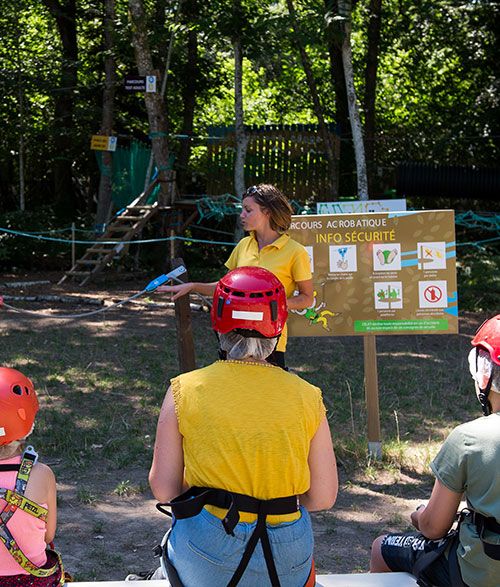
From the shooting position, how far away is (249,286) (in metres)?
2.63

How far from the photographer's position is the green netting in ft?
57.6

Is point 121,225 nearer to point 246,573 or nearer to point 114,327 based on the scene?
point 114,327

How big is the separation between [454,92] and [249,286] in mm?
18955

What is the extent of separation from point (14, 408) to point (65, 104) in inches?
692

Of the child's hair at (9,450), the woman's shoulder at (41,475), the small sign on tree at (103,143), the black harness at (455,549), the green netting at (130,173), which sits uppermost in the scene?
the small sign on tree at (103,143)

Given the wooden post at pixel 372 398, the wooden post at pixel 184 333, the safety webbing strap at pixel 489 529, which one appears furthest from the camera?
the wooden post at pixel 372 398

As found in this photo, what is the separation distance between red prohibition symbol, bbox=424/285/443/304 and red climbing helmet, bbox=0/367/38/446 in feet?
11.9

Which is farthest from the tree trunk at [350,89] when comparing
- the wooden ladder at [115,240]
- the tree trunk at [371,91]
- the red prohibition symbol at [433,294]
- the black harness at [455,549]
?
the black harness at [455,549]

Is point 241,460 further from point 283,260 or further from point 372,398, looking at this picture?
point 372,398

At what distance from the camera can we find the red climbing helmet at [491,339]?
2568 mm

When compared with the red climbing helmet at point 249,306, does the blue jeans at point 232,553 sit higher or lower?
lower

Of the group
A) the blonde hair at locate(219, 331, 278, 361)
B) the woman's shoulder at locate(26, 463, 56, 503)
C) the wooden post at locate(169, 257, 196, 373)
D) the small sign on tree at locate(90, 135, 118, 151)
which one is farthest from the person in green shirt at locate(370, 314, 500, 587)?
the small sign on tree at locate(90, 135, 118, 151)

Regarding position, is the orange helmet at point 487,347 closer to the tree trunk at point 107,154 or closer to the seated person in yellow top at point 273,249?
the seated person in yellow top at point 273,249

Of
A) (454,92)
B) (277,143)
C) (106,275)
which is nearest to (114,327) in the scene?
(106,275)
